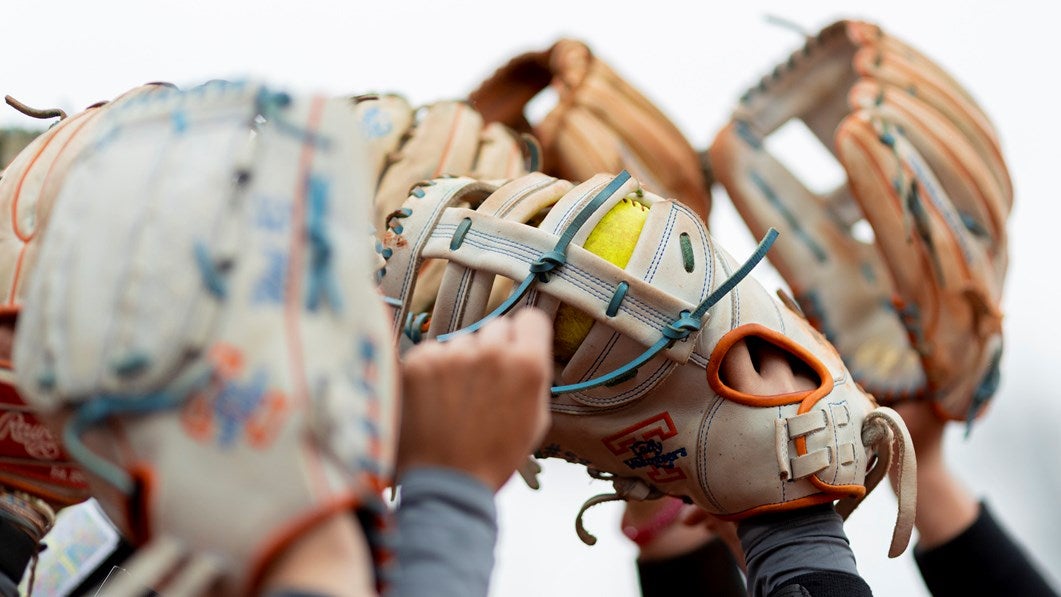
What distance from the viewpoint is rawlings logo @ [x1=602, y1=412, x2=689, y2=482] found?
1.10 m

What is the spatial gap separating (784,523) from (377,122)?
81 centimetres

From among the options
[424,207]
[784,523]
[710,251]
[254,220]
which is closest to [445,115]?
[424,207]

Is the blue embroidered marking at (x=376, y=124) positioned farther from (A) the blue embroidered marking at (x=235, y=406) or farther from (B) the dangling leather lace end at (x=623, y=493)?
(A) the blue embroidered marking at (x=235, y=406)

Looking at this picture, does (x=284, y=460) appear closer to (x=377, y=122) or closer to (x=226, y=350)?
(x=226, y=350)

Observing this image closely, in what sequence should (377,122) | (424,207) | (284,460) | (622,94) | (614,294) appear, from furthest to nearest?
(622,94), (377,122), (424,207), (614,294), (284,460)

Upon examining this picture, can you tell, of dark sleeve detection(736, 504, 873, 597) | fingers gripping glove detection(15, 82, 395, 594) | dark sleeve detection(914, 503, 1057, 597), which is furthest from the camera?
A: dark sleeve detection(914, 503, 1057, 597)

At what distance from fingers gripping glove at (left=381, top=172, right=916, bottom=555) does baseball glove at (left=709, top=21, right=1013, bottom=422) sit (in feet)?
2.58

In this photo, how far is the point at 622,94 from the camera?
2.11 meters

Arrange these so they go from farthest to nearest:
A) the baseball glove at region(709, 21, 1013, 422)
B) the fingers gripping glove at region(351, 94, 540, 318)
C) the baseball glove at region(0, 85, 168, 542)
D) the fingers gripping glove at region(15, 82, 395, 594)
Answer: the baseball glove at region(709, 21, 1013, 422)
the fingers gripping glove at region(351, 94, 540, 318)
the baseball glove at region(0, 85, 168, 542)
the fingers gripping glove at region(15, 82, 395, 594)

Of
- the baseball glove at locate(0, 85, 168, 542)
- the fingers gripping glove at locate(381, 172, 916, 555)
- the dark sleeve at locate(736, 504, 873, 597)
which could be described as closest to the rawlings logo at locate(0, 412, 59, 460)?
the baseball glove at locate(0, 85, 168, 542)

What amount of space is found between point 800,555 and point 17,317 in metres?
0.71

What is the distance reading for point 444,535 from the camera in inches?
26.2

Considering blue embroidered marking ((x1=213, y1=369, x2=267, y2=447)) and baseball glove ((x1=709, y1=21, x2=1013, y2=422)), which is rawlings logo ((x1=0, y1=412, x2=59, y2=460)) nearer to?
blue embroidered marking ((x1=213, y1=369, x2=267, y2=447))

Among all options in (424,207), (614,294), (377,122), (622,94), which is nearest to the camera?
(614,294)
